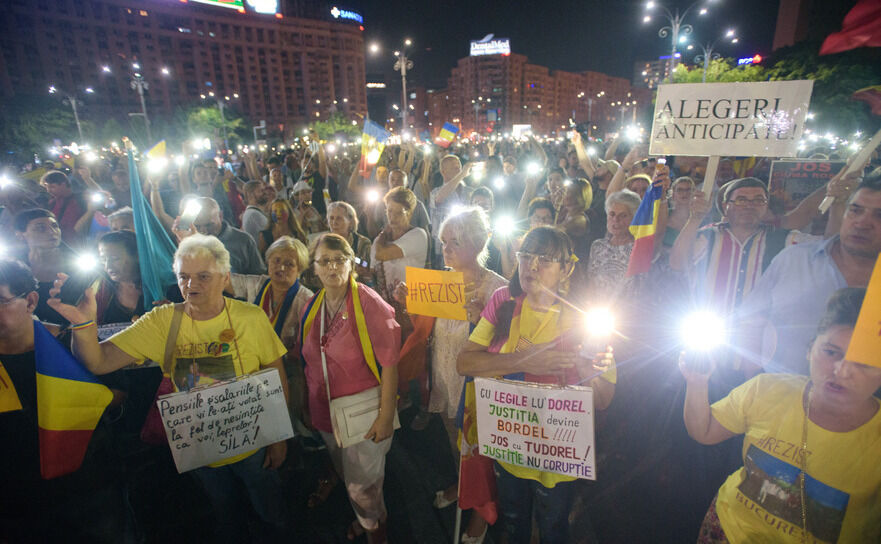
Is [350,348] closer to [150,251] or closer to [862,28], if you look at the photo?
[150,251]

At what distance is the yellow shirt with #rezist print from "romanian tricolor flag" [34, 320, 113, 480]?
29cm

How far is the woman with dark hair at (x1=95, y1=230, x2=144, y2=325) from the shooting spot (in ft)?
11.2

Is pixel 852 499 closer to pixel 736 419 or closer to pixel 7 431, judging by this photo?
pixel 736 419

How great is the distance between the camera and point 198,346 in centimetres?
Answer: 262

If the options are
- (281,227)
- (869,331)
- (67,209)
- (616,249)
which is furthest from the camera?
(67,209)

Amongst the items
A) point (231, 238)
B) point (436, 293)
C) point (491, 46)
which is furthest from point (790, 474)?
point (491, 46)

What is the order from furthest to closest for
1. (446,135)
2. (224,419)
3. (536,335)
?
(446,135) < (224,419) < (536,335)

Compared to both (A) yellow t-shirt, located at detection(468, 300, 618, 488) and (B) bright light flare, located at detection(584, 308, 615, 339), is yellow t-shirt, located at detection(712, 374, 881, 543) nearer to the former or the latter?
(B) bright light flare, located at detection(584, 308, 615, 339)

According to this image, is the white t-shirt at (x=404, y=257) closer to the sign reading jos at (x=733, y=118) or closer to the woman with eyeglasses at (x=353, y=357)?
the woman with eyeglasses at (x=353, y=357)

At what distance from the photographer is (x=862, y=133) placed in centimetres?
1360

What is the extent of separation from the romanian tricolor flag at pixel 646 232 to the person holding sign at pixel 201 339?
2796mm

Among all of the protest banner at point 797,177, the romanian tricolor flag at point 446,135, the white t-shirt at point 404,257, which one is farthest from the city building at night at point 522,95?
the white t-shirt at point 404,257

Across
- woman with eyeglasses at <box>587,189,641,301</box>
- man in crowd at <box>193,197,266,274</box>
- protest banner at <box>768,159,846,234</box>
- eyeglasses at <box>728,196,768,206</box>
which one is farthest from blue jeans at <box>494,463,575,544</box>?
protest banner at <box>768,159,846,234</box>

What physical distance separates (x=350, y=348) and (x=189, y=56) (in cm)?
11391
